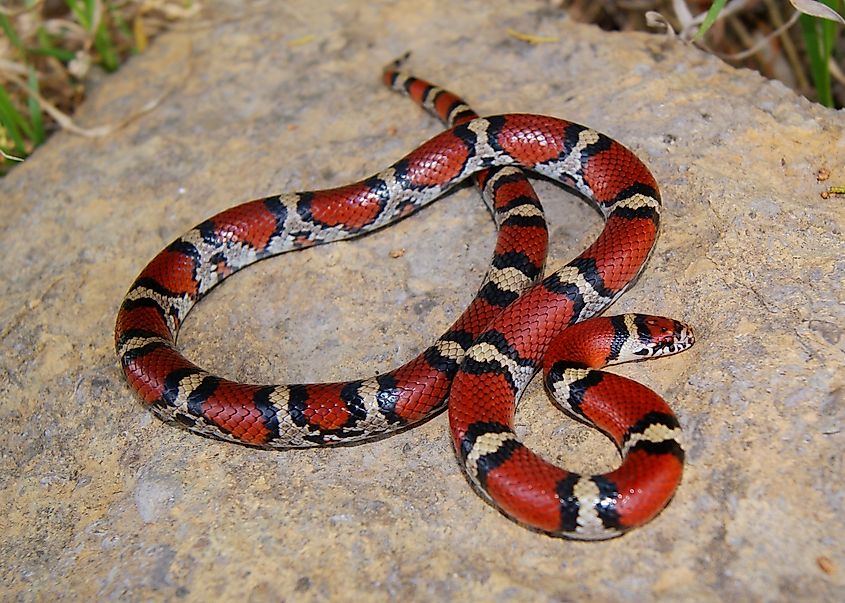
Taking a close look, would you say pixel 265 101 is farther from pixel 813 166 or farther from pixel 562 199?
pixel 813 166

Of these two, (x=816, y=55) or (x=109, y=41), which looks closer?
(x=816, y=55)

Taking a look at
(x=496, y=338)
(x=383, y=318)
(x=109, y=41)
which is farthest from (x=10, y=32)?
(x=496, y=338)

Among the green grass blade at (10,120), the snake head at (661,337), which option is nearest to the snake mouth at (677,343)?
the snake head at (661,337)

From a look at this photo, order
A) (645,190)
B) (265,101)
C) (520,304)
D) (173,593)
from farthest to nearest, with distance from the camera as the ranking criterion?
(265,101) < (645,190) < (520,304) < (173,593)

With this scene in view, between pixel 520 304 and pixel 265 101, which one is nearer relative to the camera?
pixel 520 304

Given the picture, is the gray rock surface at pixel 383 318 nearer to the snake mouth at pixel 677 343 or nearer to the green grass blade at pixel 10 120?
the snake mouth at pixel 677 343

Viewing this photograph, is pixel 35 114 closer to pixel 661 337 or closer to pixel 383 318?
pixel 383 318


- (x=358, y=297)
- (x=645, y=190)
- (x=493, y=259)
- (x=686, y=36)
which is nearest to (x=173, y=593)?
(x=358, y=297)
